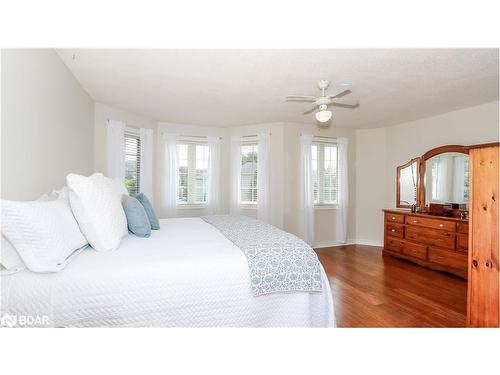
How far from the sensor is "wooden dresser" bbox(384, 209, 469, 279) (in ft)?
9.47

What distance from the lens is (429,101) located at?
3.08 meters

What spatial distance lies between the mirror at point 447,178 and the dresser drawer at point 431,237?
0.64 metres

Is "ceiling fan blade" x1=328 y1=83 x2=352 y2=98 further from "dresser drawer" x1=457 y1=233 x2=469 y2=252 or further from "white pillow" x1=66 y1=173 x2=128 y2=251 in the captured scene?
"dresser drawer" x1=457 y1=233 x2=469 y2=252

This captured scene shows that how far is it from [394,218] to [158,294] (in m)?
3.81

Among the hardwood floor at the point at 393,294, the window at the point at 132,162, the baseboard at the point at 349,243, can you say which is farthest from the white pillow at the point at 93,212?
the baseboard at the point at 349,243

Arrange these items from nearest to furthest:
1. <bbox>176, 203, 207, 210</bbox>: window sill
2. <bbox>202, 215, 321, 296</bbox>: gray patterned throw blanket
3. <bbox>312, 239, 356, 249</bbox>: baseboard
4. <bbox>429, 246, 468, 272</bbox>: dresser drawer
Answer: <bbox>202, 215, 321, 296</bbox>: gray patterned throw blanket
<bbox>429, 246, 468, 272</bbox>: dresser drawer
<bbox>176, 203, 207, 210</bbox>: window sill
<bbox>312, 239, 356, 249</bbox>: baseboard

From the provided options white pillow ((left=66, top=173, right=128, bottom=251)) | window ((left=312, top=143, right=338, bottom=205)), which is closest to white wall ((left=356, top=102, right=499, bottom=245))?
window ((left=312, top=143, right=338, bottom=205))

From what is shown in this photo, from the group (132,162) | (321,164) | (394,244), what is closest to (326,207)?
(321,164)

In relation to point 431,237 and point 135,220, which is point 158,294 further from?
point 431,237

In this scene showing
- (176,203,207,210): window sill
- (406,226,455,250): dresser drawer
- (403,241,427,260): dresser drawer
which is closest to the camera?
(406,226,455,250): dresser drawer

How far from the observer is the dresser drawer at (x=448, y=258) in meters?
2.83

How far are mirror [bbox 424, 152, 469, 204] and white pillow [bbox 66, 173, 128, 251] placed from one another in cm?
422
